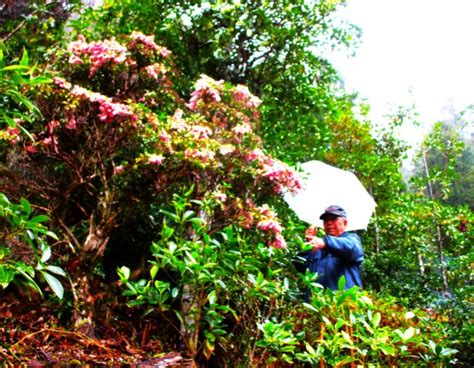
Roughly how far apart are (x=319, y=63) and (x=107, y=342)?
618 cm

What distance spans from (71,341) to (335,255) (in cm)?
194

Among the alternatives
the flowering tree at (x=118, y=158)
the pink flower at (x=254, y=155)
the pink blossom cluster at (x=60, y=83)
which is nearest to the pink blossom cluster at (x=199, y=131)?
the flowering tree at (x=118, y=158)

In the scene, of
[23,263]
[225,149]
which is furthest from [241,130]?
[23,263]

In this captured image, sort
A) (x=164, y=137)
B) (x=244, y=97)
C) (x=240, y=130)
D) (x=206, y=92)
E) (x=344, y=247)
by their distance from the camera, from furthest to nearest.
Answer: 1. (x=244, y=97)
2. (x=206, y=92)
3. (x=240, y=130)
4. (x=164, y=137)
5. (x=344, y=247)

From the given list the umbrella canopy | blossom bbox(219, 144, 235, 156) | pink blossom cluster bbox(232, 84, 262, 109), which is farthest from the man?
pink blossom cluster bbox(232, 84, 262, 109)

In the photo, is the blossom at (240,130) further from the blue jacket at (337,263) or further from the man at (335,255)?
the blue jacket at (337,263)

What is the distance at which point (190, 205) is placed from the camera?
96.4 inches

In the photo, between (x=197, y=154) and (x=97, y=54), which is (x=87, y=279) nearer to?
(x=197, y=154)

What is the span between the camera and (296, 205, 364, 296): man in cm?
304

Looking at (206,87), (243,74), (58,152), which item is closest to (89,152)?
(58,152)

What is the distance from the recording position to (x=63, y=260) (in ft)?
10.1

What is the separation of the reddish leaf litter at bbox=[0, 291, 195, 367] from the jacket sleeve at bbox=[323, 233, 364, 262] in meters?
1.35

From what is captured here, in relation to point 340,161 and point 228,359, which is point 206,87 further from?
point 340,161

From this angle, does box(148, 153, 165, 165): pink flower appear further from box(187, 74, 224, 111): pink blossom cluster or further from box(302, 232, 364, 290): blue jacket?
box(302, 232, 364, 290): blue jacket
